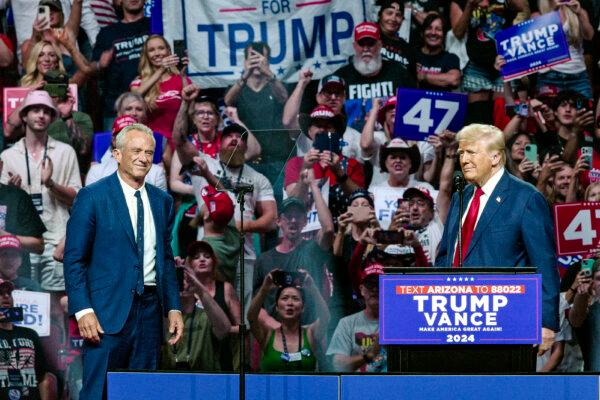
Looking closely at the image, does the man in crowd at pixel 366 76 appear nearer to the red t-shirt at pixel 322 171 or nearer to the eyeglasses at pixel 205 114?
the red t-shirt at pixel 322 171

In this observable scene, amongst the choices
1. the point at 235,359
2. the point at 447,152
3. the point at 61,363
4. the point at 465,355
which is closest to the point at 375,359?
the point at 235,359

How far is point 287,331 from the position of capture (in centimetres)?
971

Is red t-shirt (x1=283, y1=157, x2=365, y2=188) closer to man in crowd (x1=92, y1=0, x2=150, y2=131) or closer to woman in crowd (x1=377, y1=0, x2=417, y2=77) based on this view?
woman in crowd (x1=377, y1=0, x2=417, y2=77)

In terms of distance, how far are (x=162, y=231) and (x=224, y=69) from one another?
4604 mm

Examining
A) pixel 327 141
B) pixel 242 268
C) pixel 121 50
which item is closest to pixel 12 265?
pixel 121 50

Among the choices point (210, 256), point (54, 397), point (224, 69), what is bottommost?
point (54, 397)

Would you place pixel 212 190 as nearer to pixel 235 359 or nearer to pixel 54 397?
pixel 235 359

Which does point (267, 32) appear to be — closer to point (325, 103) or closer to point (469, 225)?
point (325, 103)

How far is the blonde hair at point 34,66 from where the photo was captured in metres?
10.7

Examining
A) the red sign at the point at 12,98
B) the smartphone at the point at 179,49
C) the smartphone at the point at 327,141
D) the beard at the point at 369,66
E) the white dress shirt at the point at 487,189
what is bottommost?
the white dress shirt at the point at 487,189

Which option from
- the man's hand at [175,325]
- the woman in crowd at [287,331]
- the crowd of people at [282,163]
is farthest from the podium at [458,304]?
the woman in crowd at [287,331]

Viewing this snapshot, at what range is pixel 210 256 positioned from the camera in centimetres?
984

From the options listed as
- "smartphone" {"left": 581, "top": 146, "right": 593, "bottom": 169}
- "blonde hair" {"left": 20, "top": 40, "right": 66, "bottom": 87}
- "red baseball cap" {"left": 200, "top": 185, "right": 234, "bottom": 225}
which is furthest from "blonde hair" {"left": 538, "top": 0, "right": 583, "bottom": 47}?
"blonde hair" {"left": 20, "top": 40, "right": 66, "bottom": 87}

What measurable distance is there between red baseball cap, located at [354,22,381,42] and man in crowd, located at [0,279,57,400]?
Answer: 11.4 feet
